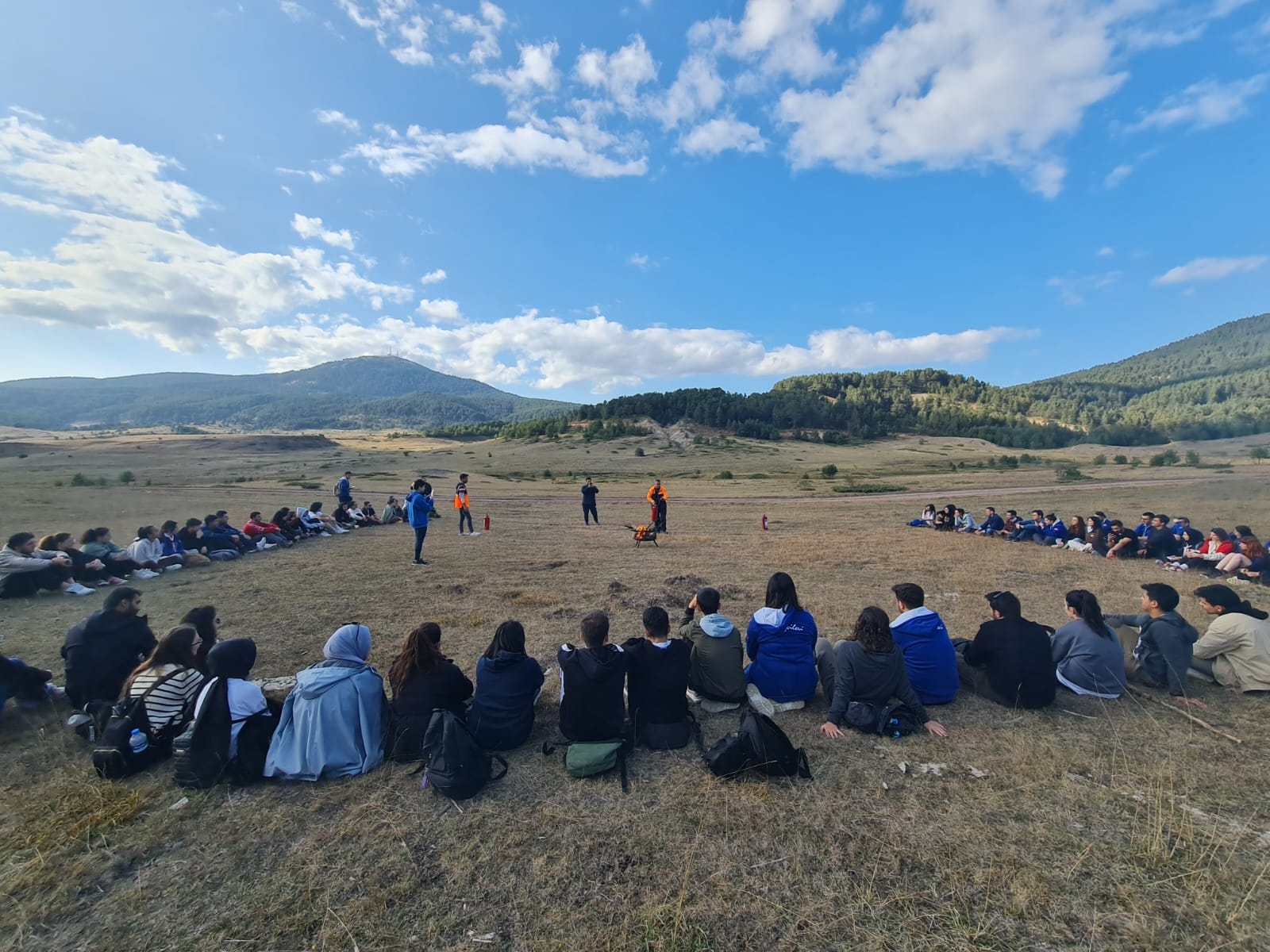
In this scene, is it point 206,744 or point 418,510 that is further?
point 418,510

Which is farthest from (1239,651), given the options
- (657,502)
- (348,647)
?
(657,502)

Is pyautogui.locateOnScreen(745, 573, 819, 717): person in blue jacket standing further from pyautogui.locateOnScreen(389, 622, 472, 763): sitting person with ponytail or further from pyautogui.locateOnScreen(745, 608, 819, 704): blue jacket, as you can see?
pyautogui.locateOnScreen(389, 622, 472, 763): sitting person with ponytail

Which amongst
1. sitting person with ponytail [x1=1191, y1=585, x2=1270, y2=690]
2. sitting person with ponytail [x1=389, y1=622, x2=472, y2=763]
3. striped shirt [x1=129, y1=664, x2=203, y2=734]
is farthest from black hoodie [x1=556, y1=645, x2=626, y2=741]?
sitting person with ponytail [x1=1191, y1=585, x2=1270, y2=690]

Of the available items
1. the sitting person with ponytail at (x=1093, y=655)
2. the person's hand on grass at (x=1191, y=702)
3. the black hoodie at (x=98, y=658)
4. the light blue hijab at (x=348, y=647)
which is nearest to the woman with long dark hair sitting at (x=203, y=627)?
the black hoodie at (x=98, y=658)

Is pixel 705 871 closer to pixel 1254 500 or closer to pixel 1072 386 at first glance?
pixel 1254 500

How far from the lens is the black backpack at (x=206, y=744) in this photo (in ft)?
15.3

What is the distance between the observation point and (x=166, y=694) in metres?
4.95

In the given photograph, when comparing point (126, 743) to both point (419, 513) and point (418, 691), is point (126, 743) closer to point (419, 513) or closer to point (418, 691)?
point (418, 691)

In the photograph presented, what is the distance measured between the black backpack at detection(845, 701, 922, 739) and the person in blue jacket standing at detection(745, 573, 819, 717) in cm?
62

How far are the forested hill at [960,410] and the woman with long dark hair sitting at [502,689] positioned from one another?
341ft

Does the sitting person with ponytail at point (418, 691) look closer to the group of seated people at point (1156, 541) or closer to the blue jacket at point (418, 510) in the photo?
the blue jacket at point (418, 510)

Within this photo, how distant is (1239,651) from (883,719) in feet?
14.8

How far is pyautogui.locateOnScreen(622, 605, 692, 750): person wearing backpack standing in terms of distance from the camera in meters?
5.41

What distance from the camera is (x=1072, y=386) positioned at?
183875 millimetres
